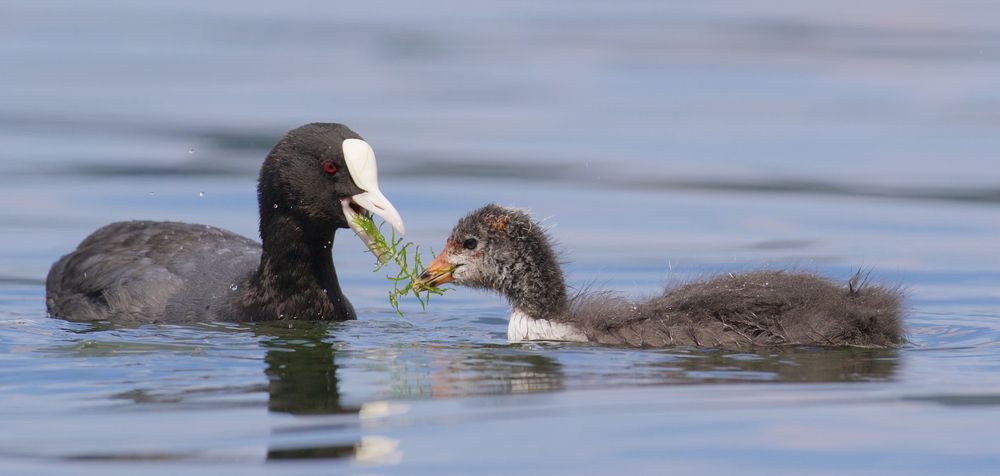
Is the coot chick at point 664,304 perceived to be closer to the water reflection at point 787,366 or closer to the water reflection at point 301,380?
the water reflection at point 787,366

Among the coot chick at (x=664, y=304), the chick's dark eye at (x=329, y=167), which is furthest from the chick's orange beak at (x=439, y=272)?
the chick's dark eye at (x=329, y=167)

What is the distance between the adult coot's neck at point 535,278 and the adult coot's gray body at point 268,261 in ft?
1.96

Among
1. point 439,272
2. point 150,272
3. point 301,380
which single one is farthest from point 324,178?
point 301,380

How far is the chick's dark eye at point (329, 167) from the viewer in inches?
385

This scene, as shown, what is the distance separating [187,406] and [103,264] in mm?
3276

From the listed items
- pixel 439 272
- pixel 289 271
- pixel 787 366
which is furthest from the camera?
pixel 289 271

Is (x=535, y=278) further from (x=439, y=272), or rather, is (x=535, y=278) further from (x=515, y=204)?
(x=515, y=204)

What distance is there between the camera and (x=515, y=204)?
14.2 metres

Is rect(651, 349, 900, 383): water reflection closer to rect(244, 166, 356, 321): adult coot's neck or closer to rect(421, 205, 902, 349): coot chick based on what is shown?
rect(421, 205, 902, 349): coot chick

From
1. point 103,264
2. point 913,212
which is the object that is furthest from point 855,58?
point 103,264

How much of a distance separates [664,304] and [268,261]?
7.26 ft

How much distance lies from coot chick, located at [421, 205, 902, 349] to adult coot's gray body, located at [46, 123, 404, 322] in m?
0.45

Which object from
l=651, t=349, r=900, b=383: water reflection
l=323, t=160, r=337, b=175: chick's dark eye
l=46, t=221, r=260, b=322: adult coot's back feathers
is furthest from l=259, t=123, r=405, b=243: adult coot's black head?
l=651, t=349, r=900, b=383: water reflection

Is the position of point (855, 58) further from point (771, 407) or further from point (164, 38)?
point (771, 407)
